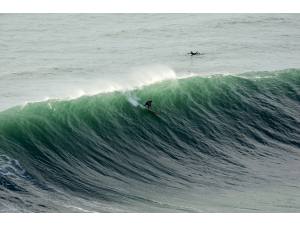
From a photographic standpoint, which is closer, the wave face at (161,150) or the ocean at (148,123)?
the wave face at (161,150)

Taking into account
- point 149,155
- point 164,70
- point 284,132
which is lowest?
point 149,155

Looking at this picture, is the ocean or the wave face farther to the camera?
the ocean

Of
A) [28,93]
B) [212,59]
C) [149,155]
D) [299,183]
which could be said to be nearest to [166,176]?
[149,155]

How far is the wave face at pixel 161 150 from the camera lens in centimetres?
2320

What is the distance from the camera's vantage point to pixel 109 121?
96.0ft

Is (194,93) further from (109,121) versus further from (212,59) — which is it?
(212,59)

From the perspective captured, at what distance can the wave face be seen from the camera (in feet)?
76.1

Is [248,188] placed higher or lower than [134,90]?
lower

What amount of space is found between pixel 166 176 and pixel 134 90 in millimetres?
6968

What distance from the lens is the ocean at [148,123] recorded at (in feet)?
77.8

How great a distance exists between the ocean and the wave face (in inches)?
2.0

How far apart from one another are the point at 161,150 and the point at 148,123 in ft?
6.38

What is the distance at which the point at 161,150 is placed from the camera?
2823 cm

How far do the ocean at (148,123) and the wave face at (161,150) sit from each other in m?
0.05
